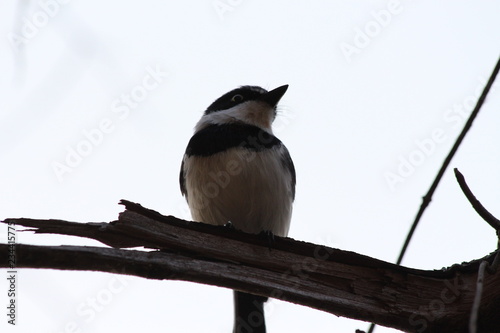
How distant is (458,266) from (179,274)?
140 centimetres

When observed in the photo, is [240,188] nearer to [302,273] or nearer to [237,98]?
[237,98]

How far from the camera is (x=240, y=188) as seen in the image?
15.0 ft

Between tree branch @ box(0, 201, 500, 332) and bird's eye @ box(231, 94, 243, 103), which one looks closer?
tree branch @ box(0, 201, 500, 332)

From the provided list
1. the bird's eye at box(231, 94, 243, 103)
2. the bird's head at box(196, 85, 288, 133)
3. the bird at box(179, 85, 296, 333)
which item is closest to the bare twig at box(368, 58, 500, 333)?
the bird at box(179, 85, 296, 333)

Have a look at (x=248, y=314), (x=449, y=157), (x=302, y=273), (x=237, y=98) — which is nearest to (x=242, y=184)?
(x=248, y=314)

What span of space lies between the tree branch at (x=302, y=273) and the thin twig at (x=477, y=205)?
208 millimetres

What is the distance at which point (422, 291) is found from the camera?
3.06 m

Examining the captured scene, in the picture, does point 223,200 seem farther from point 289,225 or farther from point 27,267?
point 27,267

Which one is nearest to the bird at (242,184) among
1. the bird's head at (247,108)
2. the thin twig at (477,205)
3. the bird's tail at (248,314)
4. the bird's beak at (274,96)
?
the bird's tail at (248,314)

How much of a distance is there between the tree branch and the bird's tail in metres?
1.33

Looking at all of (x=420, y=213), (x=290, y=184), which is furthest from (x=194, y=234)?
(x=290, y=184)

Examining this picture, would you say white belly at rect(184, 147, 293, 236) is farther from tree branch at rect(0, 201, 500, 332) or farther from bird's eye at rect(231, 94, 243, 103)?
tree branch at rect(0, 201, 500, 332)

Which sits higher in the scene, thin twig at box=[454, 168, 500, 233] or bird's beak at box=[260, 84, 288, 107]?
bird's beak at box=[260, 84, 288, 107]

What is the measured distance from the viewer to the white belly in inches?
180
